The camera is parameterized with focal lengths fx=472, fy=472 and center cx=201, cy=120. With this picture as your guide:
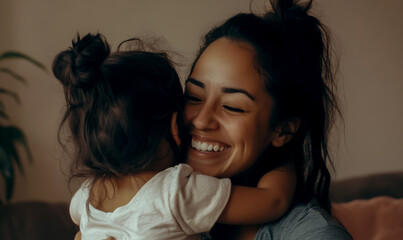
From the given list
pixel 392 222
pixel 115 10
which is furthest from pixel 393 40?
pixel 115 10

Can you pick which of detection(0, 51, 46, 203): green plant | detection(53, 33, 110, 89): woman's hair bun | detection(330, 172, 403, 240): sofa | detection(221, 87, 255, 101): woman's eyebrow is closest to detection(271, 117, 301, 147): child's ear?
detection(221, 87, 255, 101): woman's eyebrow

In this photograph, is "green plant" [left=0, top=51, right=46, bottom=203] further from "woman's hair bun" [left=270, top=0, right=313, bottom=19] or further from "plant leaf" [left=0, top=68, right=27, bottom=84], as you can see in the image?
"woman's hair bun" [left=270, top=0, right=313, bottom=19]

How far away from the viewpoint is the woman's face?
111 cm

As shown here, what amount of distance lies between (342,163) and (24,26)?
246 cm

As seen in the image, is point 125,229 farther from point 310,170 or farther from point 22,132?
point 22,132

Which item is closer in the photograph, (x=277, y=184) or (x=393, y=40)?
(x=277, y=184)

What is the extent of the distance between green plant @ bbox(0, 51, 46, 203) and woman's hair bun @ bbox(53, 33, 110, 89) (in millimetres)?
2170

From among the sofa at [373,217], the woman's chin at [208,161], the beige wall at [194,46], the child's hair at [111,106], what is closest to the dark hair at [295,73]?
the woman's chin at [208,161]

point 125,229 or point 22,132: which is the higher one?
point 125,229

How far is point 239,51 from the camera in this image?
1.14 m

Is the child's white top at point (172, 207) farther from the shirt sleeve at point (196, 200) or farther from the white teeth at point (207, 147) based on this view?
the white teeth at point (207, 147)

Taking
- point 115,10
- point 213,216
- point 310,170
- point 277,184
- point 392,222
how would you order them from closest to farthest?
1. point 213,216
2. point 277,184
3. point 310,170
4. point 392,222
5. point 115,10

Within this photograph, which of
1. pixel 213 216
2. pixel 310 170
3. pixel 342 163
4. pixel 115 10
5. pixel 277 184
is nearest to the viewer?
pixel 213 216

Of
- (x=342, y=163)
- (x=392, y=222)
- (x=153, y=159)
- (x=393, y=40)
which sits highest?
(x=153, y=159)
